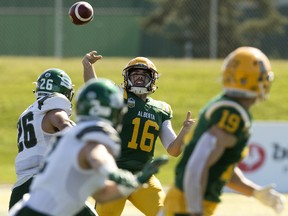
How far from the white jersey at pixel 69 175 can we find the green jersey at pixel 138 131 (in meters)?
2.97

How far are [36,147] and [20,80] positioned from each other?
13577mm

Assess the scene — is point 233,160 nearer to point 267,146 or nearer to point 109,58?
point 267,146

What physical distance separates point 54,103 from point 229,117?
253 cm

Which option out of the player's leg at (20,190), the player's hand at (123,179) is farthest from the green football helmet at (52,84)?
the player's hand at (123,179)

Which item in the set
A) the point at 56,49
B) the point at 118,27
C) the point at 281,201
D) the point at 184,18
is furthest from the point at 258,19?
the point at 281,201

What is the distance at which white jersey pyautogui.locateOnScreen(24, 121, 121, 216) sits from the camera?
5.16 metres

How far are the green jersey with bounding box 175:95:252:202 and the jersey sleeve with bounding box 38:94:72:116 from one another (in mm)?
2128

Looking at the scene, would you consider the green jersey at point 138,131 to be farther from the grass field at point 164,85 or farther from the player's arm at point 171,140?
the grass field at point 164,85

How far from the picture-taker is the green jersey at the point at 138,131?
8.33 m

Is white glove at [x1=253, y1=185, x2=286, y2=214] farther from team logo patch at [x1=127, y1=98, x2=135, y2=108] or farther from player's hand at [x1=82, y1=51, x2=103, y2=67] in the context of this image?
player's hand at [x1=82, y1=51, x2=103, y2=67]

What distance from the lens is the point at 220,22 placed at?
23.9 meters

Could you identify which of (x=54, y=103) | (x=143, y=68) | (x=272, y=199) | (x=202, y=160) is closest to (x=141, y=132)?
(x=143, y=68)

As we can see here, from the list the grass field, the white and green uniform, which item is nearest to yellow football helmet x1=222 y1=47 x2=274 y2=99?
the white and green uniform

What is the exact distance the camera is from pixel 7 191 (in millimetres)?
13469
